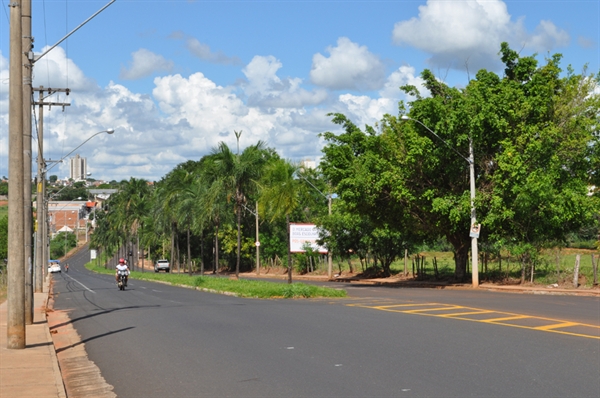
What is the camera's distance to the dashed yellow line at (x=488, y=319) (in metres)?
14.4

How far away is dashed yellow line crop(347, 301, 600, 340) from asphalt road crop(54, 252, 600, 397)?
45mm

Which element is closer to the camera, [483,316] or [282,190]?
[483,316]

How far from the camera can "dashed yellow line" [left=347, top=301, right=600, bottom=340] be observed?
14.4 metres

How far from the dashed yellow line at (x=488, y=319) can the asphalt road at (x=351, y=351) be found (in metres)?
0.04

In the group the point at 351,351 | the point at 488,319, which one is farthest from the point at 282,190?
the point at 351,351

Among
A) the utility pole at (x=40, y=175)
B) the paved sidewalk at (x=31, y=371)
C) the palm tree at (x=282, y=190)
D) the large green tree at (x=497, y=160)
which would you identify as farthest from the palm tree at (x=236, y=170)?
the paved sidewalk at (x=31, y=371)

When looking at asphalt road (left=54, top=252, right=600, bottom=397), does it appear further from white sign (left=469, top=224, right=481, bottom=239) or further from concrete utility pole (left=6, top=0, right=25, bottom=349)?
white sign (left=469, top=224, right=481, bottom=239)

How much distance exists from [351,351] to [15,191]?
6.29 metres

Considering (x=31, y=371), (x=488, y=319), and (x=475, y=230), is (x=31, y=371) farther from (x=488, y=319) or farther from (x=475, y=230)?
(x=475, y=230)

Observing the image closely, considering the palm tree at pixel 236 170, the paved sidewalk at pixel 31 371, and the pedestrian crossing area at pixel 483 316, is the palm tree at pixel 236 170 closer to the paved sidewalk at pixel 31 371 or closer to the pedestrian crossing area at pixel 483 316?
the pedestrian crossing area at pixel 483 316

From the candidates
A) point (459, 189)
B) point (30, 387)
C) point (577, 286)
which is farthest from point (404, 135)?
point (30, 387)

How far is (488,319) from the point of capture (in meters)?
16.7

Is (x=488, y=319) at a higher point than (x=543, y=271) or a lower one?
lower

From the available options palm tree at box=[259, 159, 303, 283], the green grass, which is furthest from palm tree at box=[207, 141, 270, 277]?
the green grass
